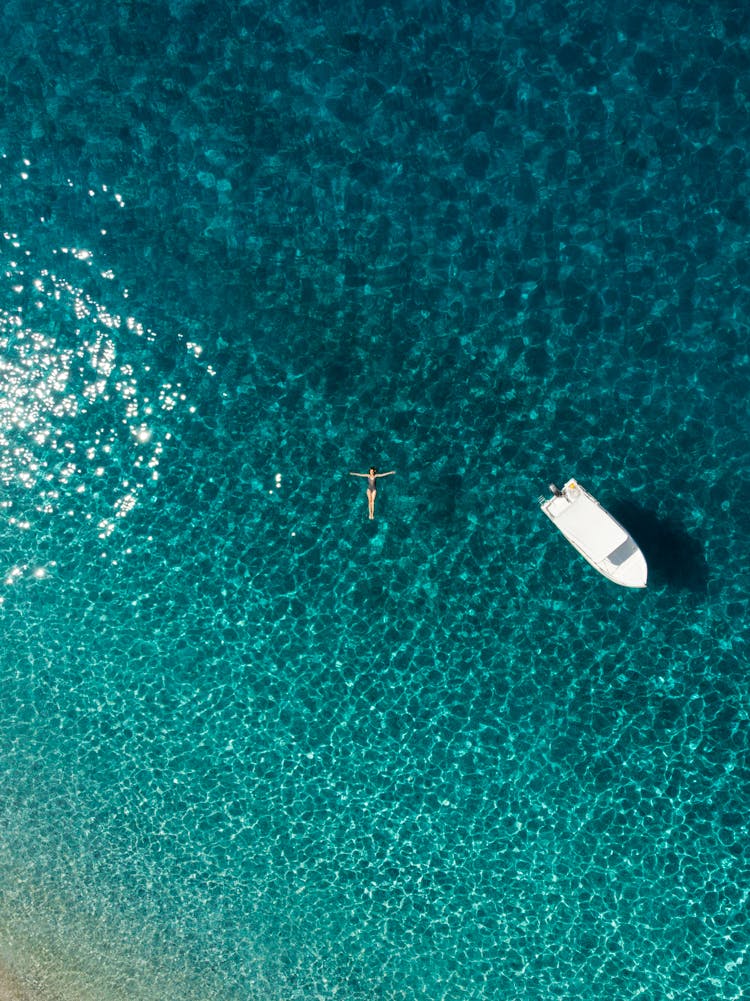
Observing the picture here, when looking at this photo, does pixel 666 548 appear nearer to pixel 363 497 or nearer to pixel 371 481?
pixel 371 481

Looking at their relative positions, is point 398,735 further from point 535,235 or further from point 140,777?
point 535,235

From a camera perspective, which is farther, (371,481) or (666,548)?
(371,481)

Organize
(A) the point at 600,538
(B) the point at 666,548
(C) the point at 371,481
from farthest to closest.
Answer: (C) the point at 371,481 → (B) the point at 666,548 → (A) the point at 600,538

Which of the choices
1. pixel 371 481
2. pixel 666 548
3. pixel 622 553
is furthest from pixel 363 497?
pixel 666 548

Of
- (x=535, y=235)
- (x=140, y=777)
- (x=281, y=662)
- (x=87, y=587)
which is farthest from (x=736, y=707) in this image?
(x=87, y=587)

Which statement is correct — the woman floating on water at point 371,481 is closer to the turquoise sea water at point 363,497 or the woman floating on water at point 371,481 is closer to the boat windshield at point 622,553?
the turquoise sea water at point 363,497

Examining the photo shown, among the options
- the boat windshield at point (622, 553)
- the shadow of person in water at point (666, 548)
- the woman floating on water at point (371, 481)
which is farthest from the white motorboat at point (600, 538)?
the woman floating on water at point (371, 481)

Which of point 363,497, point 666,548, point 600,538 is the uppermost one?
point 363,497
